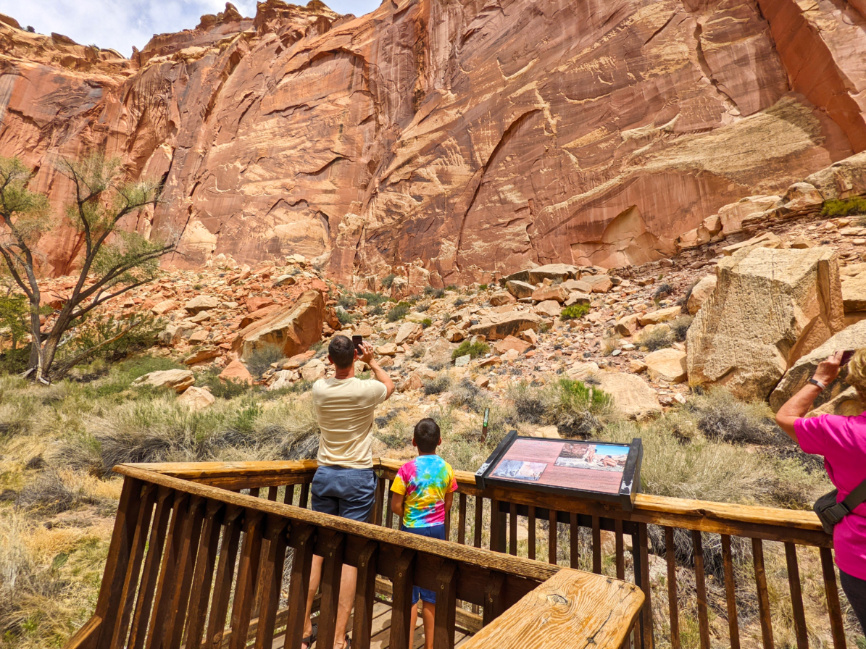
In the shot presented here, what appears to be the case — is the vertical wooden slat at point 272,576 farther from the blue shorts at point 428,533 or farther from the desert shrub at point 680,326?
the desert shrub at point 680,326

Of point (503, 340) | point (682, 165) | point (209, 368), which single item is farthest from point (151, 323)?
point (682, 165)

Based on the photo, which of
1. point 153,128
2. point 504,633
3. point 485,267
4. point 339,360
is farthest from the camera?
point 153,128

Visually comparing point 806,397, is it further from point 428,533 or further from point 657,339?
point 657,339

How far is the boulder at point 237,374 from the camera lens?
10.5 meters

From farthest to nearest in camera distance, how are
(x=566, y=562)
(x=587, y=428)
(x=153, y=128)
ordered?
1. (x=153, y=128)
2. (x=587, y=428)
3. (x=566, y=562)

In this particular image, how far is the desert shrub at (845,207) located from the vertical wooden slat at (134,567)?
506 inches

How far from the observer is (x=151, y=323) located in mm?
13742

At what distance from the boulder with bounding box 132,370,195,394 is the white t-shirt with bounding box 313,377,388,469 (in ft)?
27.1

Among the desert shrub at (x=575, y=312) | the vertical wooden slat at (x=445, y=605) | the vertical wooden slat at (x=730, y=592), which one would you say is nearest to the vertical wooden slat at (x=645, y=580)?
the vertical wooden slat at (x=730, y=592)

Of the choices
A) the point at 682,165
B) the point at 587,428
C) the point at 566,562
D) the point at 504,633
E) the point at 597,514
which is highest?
the point at 682,165

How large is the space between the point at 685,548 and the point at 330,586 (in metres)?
3.16

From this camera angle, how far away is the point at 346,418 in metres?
2.38

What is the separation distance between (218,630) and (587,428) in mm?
4590

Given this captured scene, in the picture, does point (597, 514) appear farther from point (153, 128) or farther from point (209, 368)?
point (153, 128)
